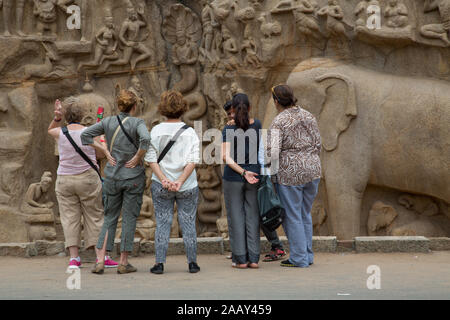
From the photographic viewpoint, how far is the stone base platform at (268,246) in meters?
8.72

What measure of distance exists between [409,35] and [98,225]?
19.6 feet

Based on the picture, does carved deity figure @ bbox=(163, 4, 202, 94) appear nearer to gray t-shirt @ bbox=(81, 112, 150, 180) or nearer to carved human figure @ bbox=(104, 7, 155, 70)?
carved human figure @ bbox=(104, 7, 155, 70)

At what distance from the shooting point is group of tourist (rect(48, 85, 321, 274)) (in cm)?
738

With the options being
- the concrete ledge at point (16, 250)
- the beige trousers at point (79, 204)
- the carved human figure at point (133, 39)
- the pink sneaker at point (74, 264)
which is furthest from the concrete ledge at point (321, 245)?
the carved human figure at point (133, 39)

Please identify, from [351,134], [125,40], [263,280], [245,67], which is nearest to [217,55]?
[245,67]

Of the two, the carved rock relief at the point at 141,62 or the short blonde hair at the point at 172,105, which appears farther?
the carved rock relief at the point at 141,62

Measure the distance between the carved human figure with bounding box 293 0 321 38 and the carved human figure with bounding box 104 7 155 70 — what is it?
368 cm

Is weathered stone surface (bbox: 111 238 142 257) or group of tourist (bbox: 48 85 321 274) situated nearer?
group of tourist (bbox: 48 85 321 274)

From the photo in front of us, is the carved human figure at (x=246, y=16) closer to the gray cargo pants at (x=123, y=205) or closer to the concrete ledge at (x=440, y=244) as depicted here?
the concrete ledge at (x=440, y=244)

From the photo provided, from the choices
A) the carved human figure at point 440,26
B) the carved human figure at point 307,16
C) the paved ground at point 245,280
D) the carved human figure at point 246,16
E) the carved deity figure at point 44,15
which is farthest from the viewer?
the carved deity figure at point 44,15

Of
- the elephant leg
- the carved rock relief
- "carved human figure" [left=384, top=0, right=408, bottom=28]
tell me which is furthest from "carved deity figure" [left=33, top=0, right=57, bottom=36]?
"carved human figure" [left=384, top=0, right=408, bottom=28]

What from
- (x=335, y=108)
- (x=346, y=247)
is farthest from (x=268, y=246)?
(x=335, y=108)

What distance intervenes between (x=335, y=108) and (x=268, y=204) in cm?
485

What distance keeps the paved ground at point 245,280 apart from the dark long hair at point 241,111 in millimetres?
1512
